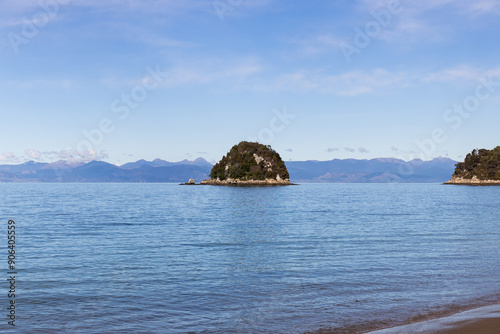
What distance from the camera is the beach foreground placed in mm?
12766

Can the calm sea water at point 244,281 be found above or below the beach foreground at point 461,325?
below

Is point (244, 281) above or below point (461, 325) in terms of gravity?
below

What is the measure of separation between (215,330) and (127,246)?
21137 mm

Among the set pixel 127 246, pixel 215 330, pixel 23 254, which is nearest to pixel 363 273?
pixel 215 330

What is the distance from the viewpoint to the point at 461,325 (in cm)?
1333

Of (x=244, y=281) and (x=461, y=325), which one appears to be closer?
(x=461, y=325)

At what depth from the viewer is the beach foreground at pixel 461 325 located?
1277 cm

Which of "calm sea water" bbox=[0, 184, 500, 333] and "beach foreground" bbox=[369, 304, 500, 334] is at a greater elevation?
"beach foreground" bbox=[369, 304, 500, 334]

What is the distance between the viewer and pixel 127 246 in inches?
1293

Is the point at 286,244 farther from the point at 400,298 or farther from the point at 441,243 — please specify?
the point at 400,298

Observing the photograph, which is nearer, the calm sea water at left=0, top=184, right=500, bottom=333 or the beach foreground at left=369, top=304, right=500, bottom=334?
the beach foreground at left=369, top=304, right=500, bottom=334

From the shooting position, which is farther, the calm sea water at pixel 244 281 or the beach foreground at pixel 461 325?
the calm sea water at pixel 244 281

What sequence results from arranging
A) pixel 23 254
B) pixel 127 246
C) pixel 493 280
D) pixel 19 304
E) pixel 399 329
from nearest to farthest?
pixel 399 329
pixel 19 304
pixel 493 280
pixel 23 254
pixel 127 246


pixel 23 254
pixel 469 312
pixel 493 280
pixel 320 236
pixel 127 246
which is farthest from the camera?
pixel 320 236
